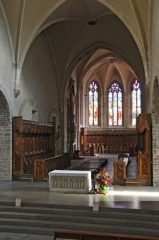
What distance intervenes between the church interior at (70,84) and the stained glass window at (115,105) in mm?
1081

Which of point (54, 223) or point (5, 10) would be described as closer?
point (54, 223)

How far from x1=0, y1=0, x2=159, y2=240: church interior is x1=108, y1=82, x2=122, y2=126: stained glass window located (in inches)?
42.6

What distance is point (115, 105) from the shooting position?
3516 centimetres

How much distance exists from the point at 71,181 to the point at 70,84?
16646 mm

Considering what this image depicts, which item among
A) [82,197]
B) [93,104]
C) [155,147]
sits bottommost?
[82,197]

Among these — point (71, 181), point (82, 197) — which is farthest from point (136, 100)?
point (82, 197)

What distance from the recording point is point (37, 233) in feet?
29.3

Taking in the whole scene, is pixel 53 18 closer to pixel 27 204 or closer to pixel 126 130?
pixel 27 204

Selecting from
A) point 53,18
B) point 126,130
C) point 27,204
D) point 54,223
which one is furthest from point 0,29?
point 126,130

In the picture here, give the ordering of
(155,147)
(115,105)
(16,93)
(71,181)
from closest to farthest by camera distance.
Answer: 1. (71,181)
2. (155,147)
3. (16,93)
4. (115,105)

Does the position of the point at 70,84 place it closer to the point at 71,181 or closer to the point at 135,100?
the point at 135,100

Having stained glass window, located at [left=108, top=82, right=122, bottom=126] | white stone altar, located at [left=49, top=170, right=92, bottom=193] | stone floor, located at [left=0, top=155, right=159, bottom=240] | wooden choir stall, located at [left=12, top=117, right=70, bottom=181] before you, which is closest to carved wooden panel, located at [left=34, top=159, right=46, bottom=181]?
wooden choir stall, located at [left=12, top=117, right=70, bottom=181]

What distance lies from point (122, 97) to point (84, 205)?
25703mm

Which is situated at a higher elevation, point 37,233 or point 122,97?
point 122,97
